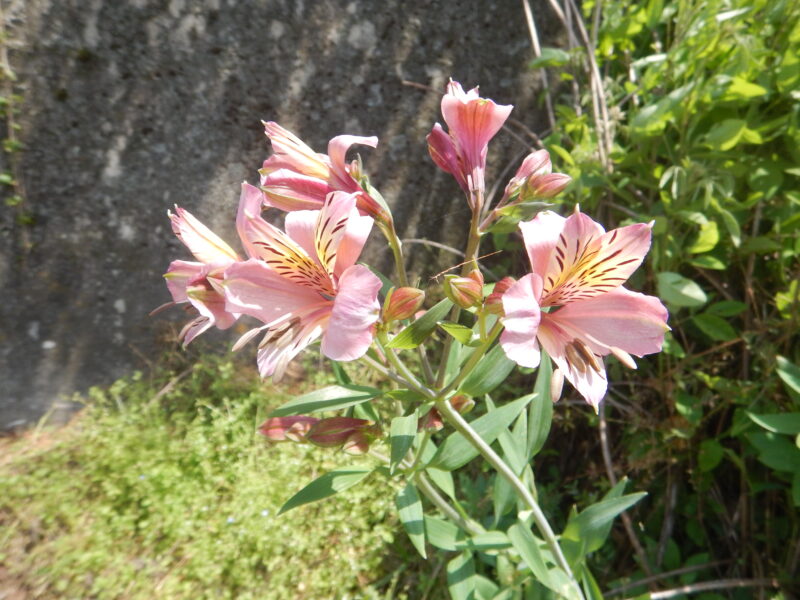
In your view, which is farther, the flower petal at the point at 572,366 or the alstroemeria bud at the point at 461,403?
the alstroemeria bud at the point at 461,403

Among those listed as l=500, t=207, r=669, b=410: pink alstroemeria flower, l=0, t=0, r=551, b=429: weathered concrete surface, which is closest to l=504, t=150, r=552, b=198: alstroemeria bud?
l=500, t=207, r=669, b=410: pink alstroemeria flower

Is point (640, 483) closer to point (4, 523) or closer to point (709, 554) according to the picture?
point (709, 554)

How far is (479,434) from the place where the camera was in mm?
1013

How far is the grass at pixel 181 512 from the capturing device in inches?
71.1

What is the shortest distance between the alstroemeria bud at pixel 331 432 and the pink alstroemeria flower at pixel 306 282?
243 mm

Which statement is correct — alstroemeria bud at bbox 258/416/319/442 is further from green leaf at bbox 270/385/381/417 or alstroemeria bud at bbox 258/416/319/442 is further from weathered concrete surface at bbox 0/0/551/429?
weathered concrete surface at bbox 0/0/551/429

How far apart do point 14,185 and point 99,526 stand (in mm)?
1277

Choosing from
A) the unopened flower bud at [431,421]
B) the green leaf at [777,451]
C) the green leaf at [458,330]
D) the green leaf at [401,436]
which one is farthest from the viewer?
the green leaf at [777,451]

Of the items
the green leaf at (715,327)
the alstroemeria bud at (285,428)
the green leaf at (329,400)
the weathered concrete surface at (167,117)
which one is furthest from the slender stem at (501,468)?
the weathered concrete surface at (167,117)

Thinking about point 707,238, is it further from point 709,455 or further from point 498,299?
point 498,299

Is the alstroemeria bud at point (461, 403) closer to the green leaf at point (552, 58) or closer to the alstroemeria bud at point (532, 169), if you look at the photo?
the alstroemeria bud at point (532, 169)

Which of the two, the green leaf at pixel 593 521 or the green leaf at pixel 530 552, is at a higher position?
the green leaf at pixel 530 552

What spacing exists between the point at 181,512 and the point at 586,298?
1812 millimetres

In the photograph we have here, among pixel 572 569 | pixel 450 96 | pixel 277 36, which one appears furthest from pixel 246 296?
pixel 277 36
